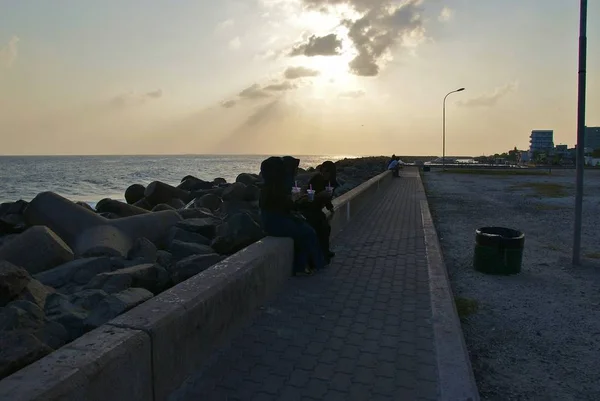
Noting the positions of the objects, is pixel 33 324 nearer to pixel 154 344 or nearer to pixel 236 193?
pixel 154 344

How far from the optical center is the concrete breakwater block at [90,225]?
316 inches

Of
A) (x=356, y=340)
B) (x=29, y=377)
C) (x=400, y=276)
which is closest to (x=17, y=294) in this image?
(x=29, y=377)

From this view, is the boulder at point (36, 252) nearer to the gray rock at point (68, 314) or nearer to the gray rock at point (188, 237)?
the gray rock at point (188, 237)

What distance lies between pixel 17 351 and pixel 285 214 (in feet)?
11.5

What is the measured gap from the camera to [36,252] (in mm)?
6703

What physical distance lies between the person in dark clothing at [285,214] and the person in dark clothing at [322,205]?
0.33 m

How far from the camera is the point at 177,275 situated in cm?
571

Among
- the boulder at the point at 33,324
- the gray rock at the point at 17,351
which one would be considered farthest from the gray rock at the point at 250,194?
the gray rock at the point at 17,351

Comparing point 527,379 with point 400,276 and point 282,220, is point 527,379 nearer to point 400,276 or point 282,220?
point 400,276

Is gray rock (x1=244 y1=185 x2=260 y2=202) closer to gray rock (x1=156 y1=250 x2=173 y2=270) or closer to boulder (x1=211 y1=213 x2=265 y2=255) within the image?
boulder (x1=211 y1=213 x2=265 y2=255)

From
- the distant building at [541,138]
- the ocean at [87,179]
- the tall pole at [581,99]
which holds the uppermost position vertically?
the distant building at [541,138]

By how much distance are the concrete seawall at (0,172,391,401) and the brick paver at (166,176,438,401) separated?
0.18m

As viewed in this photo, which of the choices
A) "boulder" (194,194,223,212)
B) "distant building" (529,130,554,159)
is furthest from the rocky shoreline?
"distant building" (529,130,554,159)

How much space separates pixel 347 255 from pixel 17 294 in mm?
4698
